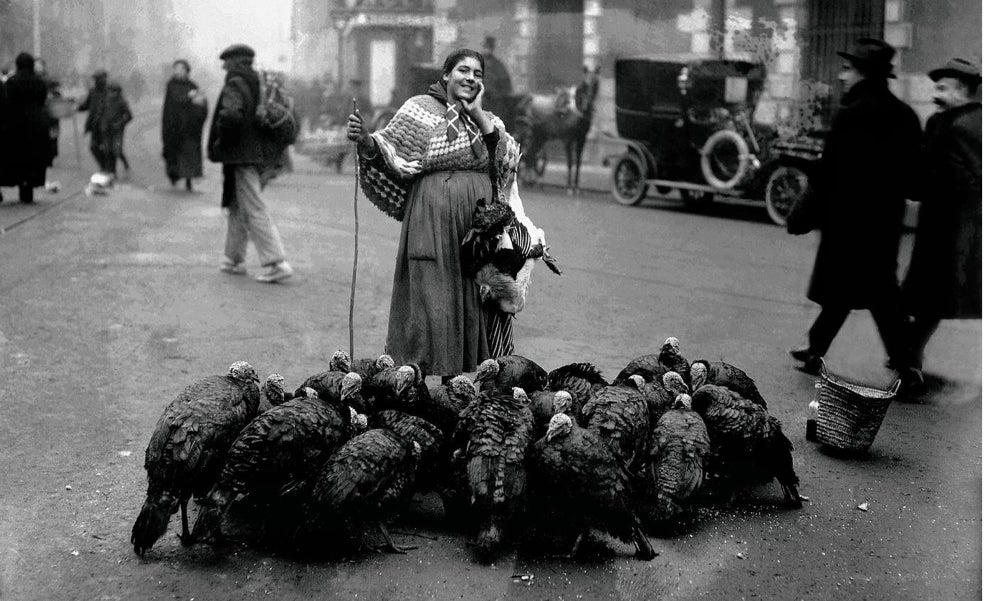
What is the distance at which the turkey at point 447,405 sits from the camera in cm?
415

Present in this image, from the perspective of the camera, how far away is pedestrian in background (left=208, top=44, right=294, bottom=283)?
27.6 ft

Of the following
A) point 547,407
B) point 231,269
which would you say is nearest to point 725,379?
point 547,407

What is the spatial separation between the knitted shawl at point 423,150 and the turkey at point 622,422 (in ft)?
4.16

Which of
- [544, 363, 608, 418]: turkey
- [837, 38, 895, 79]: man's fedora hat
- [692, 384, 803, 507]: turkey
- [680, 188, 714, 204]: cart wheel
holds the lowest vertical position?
[692, 384, 803, 507]: turkey

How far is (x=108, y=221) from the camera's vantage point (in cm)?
1205

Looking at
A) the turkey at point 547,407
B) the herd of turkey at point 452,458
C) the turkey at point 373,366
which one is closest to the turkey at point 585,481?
the herd of turkey at point 452,458

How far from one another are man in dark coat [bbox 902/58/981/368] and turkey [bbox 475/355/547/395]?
282 centimetres

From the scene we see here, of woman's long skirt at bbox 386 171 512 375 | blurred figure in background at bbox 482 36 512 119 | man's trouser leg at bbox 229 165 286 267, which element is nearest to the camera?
woman's long skirt at bbox 386 171 512 375

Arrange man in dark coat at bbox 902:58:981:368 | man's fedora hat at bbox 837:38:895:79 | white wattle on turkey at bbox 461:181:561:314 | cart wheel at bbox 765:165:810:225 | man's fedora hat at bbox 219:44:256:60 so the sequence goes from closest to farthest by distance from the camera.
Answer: white wattle on turkey at bbox 461:181:561:314, man in dark coat at bbox 902:58:981:368, man's fedora hat at bbox 837:38:895:79, man's fedora hat at bbox 219:44:256:60, cart wheel at bbox 765:165:810:225

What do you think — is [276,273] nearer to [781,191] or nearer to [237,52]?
[237,52]

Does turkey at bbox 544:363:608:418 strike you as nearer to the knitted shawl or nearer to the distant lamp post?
the knitted shawl

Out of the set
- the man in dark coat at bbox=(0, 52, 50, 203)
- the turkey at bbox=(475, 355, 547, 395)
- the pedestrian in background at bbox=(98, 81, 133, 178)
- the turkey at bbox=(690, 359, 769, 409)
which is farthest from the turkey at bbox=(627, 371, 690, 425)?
the pedestrian in background at bbox=(98, 81, 133, 178)

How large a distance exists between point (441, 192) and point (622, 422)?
1548mm

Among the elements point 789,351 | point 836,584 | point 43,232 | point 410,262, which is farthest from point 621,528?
point 43,232
